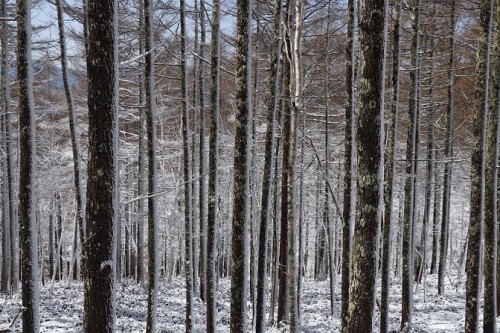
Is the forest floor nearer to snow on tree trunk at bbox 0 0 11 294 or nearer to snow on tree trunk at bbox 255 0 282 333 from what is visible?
snow on tree trunk at bbox 0 0 11 294

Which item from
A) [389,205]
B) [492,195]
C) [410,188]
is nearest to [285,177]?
[389,205]

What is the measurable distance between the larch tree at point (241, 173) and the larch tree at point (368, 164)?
211 cm

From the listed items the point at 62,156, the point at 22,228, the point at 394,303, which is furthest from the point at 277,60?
the point at 62,156

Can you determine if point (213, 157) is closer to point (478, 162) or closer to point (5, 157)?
point (478, 162)

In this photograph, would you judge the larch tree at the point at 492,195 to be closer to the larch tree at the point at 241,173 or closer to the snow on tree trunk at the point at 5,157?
the larch tree at the point at 241,173

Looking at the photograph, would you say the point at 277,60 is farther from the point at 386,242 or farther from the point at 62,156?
the point at 62,156

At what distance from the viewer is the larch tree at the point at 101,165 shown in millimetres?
4578

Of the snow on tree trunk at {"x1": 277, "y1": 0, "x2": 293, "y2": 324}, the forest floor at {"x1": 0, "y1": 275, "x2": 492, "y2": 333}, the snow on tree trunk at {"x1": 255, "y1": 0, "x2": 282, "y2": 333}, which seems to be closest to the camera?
the snow on tree trunk at {"x1": 255, "y1": 0, "x2": 282, "y2": 333}

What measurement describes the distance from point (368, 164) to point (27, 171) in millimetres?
6543

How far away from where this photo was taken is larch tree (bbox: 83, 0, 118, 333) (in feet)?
15.0

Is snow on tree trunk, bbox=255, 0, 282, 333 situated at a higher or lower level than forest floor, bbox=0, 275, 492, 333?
higher

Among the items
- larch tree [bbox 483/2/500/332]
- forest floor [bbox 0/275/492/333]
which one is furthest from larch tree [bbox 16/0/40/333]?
larch tree [bbox 483/2/500/332]

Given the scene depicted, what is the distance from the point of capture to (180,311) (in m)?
14.5

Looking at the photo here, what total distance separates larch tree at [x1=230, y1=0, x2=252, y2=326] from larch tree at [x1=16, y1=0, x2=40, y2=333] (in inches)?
162
